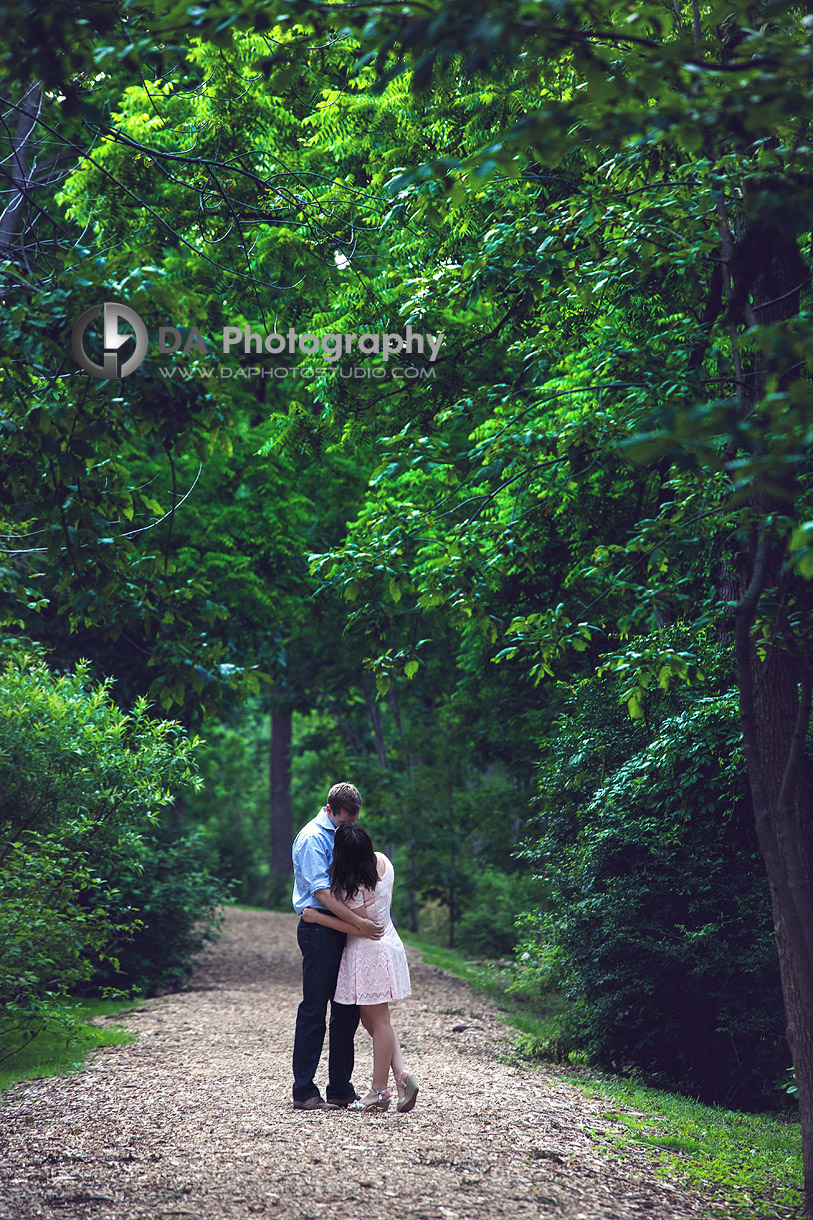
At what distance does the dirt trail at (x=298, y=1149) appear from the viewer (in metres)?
4.51

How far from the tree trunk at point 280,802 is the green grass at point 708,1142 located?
16.3 meters

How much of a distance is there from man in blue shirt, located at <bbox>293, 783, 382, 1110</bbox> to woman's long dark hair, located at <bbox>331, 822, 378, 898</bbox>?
9 cm

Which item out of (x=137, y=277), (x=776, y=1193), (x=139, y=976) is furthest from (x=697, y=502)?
(x=139, y=976)

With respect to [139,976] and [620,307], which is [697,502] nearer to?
[620,307]

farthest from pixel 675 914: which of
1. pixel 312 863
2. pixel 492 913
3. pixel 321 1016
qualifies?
pixel 492 913

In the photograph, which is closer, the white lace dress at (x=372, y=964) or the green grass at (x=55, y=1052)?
the white lace dress at (x=372, y=964)

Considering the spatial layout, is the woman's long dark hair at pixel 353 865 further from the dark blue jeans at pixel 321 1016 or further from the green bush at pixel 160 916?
the green bush at pixel 160 916

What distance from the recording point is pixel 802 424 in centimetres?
328

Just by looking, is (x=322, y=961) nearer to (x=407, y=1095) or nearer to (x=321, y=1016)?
(x=321, y=1016)

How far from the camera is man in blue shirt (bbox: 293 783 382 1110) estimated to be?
6.00m

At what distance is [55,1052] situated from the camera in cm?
873

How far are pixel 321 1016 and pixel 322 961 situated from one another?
35 cm

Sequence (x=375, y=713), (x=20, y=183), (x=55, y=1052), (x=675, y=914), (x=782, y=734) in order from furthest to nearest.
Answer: (x=375, y=713), (x=55, y=1052), (x=675, y=914), (x=20, y=183), (x=782, y=734)

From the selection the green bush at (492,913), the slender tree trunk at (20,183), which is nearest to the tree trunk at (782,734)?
the slender tree trunk at (20,183)
